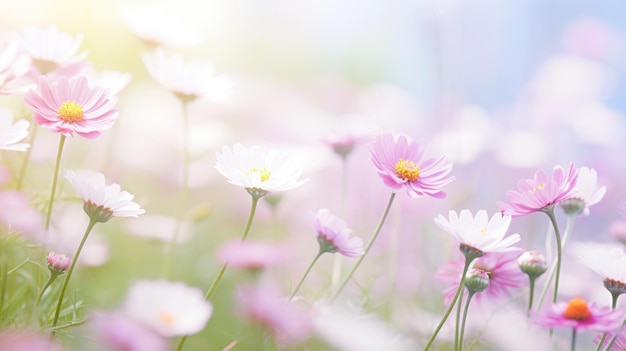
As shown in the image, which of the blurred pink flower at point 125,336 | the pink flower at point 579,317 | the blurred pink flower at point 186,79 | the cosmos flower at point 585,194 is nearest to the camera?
the blurred pink flower at point 125,336

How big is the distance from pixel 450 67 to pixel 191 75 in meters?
0.64

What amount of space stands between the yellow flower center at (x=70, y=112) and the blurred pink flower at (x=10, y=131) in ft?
0.09

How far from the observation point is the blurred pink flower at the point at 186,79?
29.6 inches

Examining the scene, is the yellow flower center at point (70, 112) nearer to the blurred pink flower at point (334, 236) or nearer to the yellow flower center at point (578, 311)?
the blurred pink flower at point (334, 236)

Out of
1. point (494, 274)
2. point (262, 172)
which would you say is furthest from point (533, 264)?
point (262, 172)

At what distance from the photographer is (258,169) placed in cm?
57

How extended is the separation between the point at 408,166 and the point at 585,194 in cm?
13

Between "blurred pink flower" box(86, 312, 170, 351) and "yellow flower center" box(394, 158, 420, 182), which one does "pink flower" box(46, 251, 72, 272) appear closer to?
"blurred pink flower" box(86, 312, 170, 351)

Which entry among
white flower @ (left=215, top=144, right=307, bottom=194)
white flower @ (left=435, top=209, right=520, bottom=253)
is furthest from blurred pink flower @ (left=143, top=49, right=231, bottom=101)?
white flower @ (left=435, top=209, right=520, bottom=253)

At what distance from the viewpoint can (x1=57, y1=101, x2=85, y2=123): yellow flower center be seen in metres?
0.52

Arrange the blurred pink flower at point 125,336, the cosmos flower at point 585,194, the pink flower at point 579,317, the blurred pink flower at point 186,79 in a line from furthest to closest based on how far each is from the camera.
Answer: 1. the blurred pink flower at point 186,79
2. the cosmos flower at point 585,194
3. the pink flower at point 579,317
4. the blurred pink flower at point 125,336

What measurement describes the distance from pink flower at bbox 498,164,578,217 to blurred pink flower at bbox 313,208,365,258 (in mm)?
101

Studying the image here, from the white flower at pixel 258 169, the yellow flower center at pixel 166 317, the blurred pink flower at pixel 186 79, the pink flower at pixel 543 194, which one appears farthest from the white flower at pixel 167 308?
the blurred pink flower at pixel 186 79

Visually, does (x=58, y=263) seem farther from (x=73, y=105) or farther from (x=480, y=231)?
(x=480, y=231)
